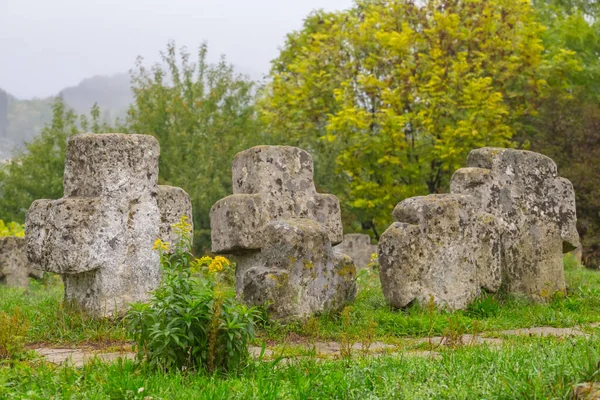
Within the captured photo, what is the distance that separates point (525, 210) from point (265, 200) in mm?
4355

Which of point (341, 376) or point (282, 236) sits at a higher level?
point (282, 236)

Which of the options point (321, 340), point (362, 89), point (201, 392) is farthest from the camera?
point (362, 89)

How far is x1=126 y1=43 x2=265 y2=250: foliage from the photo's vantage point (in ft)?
80.5

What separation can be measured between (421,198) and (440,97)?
13072mm

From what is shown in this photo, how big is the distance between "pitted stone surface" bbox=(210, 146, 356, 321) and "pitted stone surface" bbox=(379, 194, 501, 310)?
2.49 ft

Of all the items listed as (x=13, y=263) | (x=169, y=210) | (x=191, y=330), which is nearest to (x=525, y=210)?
(x=169, y=210)

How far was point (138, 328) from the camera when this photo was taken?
630cm

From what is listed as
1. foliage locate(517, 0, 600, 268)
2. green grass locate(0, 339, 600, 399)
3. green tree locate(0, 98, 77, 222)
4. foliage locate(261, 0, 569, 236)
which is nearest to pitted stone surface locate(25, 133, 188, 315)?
green grass locate(0, 339, 600, 399)

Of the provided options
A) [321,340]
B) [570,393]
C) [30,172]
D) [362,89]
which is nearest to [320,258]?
[321,340]

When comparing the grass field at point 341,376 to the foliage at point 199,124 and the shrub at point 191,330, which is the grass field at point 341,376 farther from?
the foliage at point 199,124

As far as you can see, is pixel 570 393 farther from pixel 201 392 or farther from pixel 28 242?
pixel 28 242

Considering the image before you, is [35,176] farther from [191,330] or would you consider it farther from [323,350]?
[191,330]

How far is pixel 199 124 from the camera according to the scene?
27.4 m

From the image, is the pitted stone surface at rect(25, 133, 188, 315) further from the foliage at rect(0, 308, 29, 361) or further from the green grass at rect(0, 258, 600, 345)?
the foliage at rect(0, 308, 29, 361)
